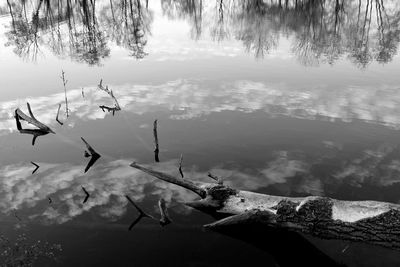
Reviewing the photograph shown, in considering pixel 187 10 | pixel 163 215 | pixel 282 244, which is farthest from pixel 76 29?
pixel 282 244

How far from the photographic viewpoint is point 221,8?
35.7m

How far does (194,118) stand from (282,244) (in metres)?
10.4

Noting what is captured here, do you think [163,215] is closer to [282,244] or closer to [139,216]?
[139,216]

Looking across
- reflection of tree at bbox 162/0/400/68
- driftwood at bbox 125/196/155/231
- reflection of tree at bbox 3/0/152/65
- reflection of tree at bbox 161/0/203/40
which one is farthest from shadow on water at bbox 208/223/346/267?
reflection of tree at bbox 161/0/203/40

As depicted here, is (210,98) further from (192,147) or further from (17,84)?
(17,84)

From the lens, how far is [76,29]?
31.4m

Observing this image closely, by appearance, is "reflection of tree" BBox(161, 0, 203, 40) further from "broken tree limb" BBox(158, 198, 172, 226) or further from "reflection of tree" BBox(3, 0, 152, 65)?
"broken tree limb" BBox(158, 198, 172, 226)

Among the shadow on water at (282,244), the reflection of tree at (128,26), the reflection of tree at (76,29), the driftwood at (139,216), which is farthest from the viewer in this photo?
the reflection of tree at (128,26)

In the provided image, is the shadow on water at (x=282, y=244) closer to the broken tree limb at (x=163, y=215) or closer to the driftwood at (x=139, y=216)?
the broken tree limb at (x=163, y=215)

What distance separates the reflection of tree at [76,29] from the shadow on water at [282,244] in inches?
844

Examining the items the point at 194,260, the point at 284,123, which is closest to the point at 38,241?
the point at 194,260

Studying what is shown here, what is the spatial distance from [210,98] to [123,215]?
1186 centimetres

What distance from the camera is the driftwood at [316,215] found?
793 cm

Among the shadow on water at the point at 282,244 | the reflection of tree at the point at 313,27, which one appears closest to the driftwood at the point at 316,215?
the shadow on water at the point at 282,244
